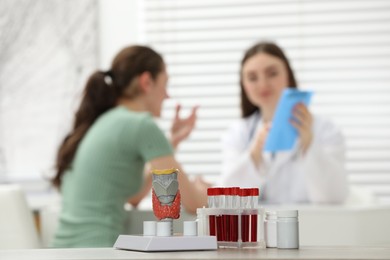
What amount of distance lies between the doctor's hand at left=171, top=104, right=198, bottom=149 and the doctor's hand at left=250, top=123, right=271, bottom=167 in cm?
26

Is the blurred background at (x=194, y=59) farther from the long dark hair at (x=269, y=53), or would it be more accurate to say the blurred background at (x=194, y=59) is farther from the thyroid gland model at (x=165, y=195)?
the thyroid gland model at (x=165, y=195)

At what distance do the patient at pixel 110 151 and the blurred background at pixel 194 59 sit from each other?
120 centimetres

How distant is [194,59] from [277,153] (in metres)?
1.09

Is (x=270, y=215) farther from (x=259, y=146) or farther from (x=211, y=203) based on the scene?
(x=259, y=146)

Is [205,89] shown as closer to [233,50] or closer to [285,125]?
[233,50]

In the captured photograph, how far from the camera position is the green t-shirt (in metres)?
2.62

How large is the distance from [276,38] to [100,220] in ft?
5.72

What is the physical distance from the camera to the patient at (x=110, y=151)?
260 cm

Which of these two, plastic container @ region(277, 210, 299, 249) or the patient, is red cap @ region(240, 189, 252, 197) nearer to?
plastic container @ region(277, 210, 299, 249)

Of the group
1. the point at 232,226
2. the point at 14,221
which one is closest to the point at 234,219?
the point at 232,226

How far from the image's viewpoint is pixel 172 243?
1135 millimetres

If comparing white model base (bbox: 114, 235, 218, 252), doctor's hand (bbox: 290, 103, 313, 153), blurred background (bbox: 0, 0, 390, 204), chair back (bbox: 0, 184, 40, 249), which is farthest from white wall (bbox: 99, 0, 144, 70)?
white model base (bbox: 114, 235, 218, 252)

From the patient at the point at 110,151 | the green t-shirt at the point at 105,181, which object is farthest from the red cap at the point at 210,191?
the green t-shirt at the point at 105,181

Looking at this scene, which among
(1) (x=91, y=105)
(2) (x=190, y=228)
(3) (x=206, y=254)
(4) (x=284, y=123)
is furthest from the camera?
(4) (x=284, y=123)
